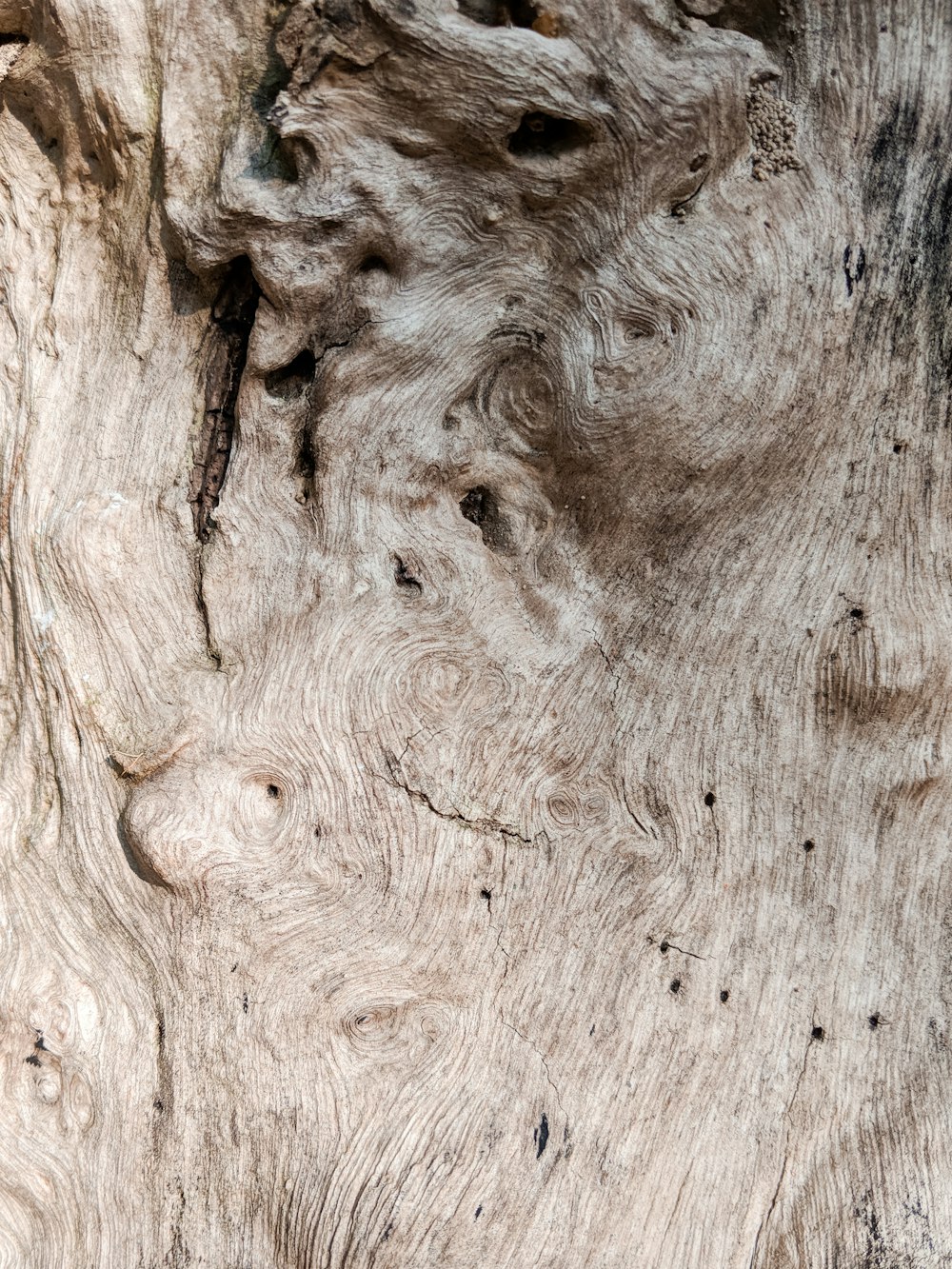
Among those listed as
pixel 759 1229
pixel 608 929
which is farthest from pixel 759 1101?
pixel 608 929

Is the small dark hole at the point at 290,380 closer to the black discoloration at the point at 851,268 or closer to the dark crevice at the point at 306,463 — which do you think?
the dark crevice at the point at 306,463

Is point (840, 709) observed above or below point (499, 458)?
below

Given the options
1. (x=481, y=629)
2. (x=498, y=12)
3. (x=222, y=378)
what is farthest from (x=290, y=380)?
(x=498, y=12)

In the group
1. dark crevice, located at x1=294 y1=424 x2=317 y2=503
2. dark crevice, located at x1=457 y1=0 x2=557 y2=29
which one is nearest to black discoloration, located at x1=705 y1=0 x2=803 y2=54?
dark crevice, located at x1=457 y1=0 x2=557 y2=29

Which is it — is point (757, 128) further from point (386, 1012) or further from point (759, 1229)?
point (759, 1229)

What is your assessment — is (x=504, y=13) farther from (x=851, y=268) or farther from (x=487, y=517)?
(x=487, y=517)

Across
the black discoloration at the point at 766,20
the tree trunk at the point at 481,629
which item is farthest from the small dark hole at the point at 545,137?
the black discoloration at the point at 766,20
